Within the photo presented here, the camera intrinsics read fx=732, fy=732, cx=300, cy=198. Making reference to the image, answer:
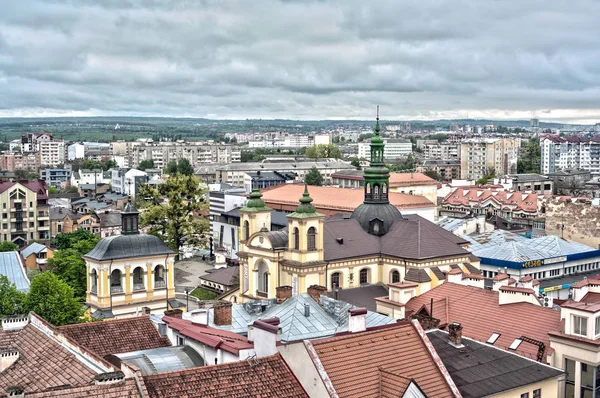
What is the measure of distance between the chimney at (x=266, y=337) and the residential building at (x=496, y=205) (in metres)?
72.0

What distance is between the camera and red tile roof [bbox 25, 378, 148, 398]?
592 inches

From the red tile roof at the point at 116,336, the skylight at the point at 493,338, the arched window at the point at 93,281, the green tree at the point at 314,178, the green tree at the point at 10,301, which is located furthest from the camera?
the green tree at the point at 314,178

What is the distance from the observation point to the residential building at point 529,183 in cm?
12955

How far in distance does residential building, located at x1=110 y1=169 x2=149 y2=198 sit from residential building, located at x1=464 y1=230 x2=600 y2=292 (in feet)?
317

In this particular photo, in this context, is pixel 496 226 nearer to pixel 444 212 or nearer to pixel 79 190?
pixel 444 212

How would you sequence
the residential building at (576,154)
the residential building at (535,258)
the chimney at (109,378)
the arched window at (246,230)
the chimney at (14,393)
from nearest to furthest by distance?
1. the chimney at (14,393)
2. the chimney at (109,378)
3. the arched window at (246,230)
4. the residential building at (535,258)
5. the residential building at (576,154)

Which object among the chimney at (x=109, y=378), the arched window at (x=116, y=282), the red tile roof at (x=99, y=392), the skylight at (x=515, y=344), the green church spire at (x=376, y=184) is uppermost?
the green church spire at (x=376, y=184)

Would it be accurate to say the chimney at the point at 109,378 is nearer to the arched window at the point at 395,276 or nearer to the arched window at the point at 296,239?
the arched window at the point at 296,239

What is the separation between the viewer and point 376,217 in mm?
48812

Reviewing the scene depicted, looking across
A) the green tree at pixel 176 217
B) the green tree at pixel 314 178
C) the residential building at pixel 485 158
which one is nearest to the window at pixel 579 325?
the green tree at pixel 176 217

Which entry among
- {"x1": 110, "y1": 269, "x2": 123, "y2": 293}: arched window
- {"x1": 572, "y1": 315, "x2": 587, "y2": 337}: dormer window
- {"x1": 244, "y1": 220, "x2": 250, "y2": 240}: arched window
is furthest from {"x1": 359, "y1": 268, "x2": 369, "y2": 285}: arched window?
{"x1": 572, "y1": 315, "x2": 587, "y2": 337}: dormer window

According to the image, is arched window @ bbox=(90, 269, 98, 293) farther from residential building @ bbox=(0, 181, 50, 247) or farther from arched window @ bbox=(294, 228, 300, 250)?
residential building @ bbox=(0, 181, 50, 247)

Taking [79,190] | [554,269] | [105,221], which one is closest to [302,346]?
[554,269]

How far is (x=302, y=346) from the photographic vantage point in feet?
59.7
